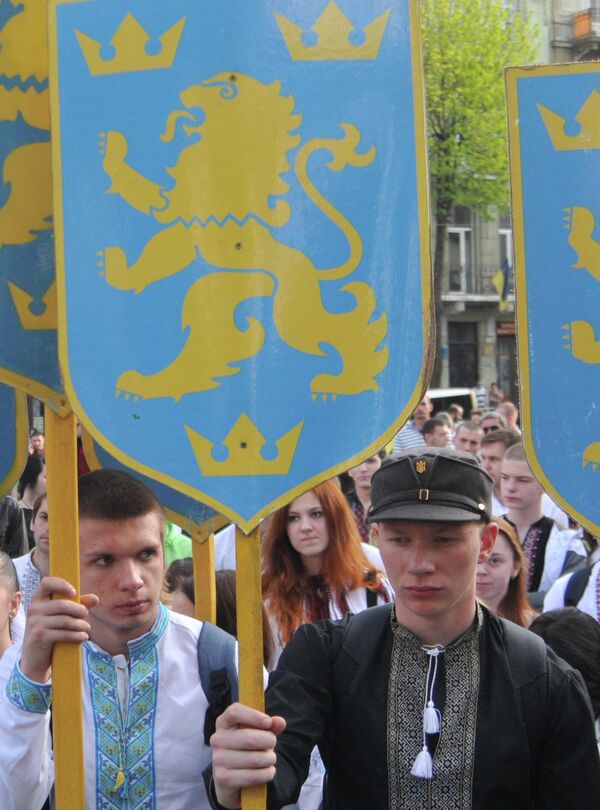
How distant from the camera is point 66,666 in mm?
2279

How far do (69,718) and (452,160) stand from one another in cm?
2726

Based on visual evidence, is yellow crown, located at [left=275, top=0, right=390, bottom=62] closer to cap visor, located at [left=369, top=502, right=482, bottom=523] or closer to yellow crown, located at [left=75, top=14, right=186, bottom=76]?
yellow crown, located at [left=75, top=14, right=186, bottom=76]

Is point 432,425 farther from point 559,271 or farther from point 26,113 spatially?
point 26,113

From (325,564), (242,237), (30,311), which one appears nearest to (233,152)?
(242,237)

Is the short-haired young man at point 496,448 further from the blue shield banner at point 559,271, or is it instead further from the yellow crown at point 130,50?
the yellow crown at point 130,50

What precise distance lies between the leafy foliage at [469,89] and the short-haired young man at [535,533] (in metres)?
23.1

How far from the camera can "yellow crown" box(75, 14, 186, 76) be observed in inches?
91.7

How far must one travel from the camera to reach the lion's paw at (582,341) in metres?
2.52

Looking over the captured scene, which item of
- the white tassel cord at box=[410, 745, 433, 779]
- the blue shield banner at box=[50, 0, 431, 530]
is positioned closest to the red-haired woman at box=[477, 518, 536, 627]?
the blue shield banner at box=[50, 0, 431, 530]

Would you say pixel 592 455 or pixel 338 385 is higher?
pixel 338 385

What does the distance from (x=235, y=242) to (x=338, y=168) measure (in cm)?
26

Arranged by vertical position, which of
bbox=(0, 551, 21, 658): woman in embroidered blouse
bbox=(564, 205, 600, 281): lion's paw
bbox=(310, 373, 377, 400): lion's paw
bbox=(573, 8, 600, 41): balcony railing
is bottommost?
bbox=(0, 551, 21, 658): woman in embroidered blouse

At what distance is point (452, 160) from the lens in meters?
28.3

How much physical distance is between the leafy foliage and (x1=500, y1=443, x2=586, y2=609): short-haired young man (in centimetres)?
2312
